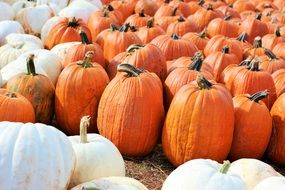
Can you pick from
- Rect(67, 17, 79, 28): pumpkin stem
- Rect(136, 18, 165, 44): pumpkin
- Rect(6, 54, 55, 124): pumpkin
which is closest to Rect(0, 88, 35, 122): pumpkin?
Rect(6, 54, 55, 124): pumpkin

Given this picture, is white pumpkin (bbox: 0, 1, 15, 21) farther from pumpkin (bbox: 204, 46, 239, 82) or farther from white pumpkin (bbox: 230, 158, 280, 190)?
white pumpkin (bbox: 230, 158, 280, 190)

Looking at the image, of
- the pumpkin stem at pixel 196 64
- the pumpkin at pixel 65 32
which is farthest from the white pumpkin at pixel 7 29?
the pumpkin stem at pixel 196 64

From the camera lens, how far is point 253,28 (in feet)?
19.7

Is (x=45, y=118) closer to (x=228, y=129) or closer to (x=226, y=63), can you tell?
(x=228, y=129)

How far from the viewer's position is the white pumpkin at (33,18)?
5.63 metres

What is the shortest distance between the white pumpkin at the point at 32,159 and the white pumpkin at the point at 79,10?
385cm

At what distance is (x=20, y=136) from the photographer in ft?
6.82

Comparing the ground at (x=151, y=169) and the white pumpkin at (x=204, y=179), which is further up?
the white pumpkin at (x=204, y=179)

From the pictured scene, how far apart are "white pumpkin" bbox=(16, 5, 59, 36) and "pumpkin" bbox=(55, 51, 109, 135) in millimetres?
2158

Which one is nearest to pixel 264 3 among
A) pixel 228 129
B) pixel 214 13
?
pixel 214 13

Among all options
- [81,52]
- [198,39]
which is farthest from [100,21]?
[81,52]

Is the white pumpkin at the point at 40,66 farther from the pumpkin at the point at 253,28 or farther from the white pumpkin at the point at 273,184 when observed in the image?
the pumpkin at the point at 253,28

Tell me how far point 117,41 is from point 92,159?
2.23 metres

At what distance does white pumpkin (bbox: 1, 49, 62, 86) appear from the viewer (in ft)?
12.5
